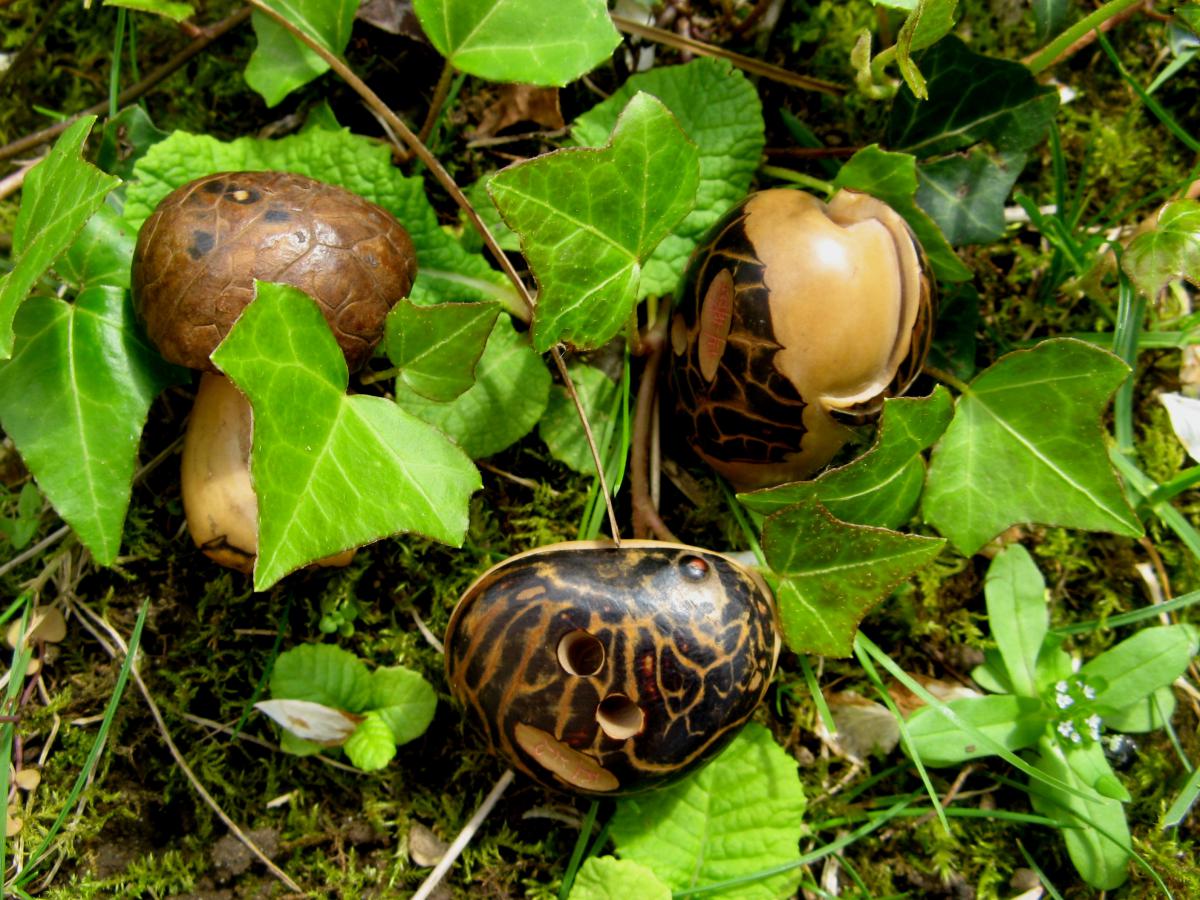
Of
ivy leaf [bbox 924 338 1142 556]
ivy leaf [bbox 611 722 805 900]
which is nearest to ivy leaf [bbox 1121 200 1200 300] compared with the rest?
ivy leaf [bbox 924 338 1142 556]

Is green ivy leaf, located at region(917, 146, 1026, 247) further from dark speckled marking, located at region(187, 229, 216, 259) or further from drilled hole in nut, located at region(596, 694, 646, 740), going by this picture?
dark speckled marking, located at region(187, 229, 216, 259)

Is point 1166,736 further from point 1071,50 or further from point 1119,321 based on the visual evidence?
point 1071,50

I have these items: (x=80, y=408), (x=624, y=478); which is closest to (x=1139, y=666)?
(x=624, y=478)

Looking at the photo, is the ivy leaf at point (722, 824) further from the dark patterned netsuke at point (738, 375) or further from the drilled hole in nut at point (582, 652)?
the dark patterned netsuke at point (738, 375)

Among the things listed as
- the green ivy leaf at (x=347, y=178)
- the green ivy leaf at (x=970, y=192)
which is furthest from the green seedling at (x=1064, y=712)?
the green ivy leaf at (x=347, y=178)

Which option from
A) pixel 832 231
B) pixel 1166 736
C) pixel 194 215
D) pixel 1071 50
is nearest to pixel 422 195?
pixel 194 215
